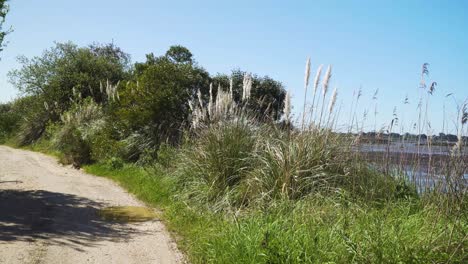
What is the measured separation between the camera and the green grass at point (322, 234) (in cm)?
399

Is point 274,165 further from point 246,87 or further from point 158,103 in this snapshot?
point 158,103

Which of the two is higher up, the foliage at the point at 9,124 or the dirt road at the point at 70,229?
the foliage at the point at 9,124

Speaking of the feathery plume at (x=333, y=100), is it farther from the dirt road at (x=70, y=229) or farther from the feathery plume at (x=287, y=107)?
the dirt road at (x=70, y=229)

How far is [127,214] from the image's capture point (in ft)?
25.7

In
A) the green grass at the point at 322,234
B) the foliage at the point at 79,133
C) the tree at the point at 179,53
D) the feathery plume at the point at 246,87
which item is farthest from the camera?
the tree at the point at 179,53

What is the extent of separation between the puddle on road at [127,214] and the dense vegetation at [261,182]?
1.24ft

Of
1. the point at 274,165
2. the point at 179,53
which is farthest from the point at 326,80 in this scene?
the point at 179,53

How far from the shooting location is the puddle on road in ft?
24.4

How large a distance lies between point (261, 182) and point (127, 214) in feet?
9.25

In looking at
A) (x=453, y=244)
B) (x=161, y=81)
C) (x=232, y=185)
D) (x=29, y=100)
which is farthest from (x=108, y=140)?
(x=29, y=100)

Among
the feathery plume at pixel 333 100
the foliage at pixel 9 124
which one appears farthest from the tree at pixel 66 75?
the feathery plume at pixel 333 100

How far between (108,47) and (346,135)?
118 feet

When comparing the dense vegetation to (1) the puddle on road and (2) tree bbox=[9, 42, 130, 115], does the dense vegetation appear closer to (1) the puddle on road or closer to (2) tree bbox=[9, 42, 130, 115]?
(1) the puddle on road

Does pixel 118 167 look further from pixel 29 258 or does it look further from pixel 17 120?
pixel 17 120
